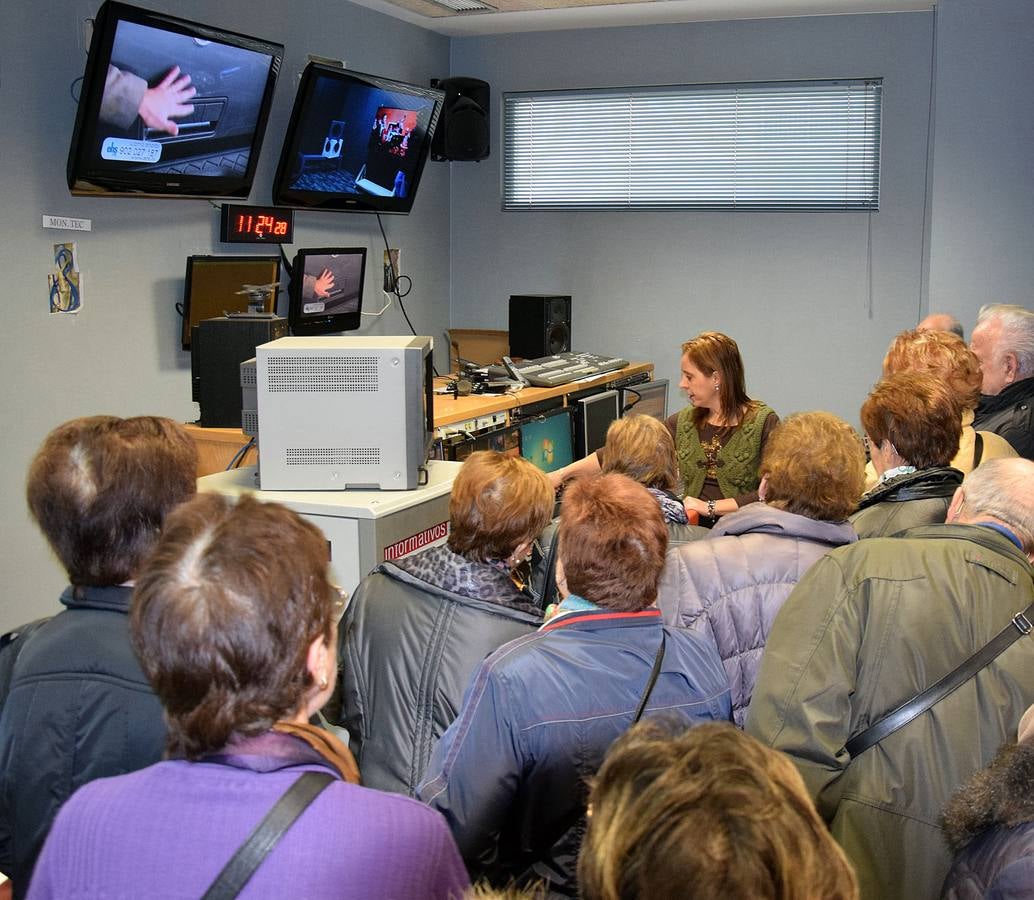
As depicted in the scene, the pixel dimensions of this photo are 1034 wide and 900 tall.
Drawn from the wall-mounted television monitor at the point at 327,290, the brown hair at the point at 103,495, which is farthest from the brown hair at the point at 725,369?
the brown hair at the point at 103,495

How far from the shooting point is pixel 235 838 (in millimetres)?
986

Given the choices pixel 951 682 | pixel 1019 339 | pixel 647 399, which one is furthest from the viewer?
pixel 647 399

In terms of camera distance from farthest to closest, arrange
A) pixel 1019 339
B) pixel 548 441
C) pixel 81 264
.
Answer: pixel 548 441
pixel 81 264
pixel 1019 339

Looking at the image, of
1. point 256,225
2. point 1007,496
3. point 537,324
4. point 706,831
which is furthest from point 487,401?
point 706,831

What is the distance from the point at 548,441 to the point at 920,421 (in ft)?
10.2

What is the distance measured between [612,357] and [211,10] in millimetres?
3169

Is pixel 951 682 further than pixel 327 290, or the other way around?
pixel 327 290

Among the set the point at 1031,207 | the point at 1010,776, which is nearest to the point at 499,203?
the point at 1031,207

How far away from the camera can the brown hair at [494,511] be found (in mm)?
2164

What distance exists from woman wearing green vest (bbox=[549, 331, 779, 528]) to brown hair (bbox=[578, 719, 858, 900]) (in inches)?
120

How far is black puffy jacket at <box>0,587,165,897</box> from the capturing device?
146 cm

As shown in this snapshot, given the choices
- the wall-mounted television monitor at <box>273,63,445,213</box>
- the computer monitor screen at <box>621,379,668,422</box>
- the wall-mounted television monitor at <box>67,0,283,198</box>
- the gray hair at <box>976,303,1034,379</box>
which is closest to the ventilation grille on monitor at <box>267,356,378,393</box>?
the wall-mounted television monitor at <box>67,0,283,198</box>

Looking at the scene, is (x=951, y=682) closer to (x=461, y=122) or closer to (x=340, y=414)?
(x=340, y=414)

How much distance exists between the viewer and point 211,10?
4.95 meters
